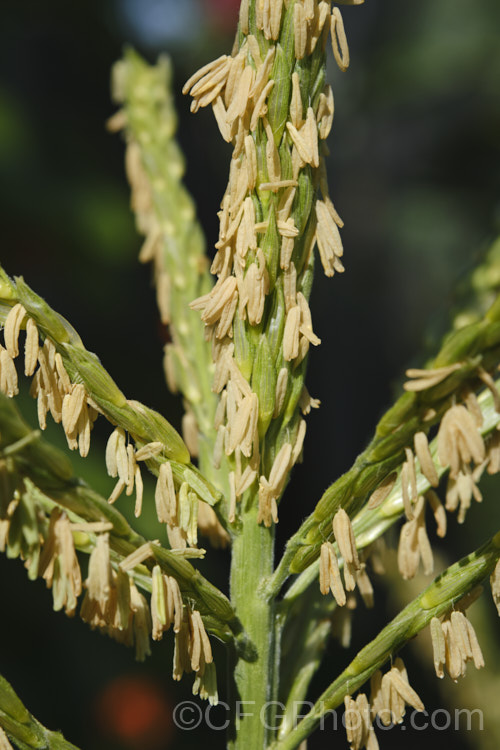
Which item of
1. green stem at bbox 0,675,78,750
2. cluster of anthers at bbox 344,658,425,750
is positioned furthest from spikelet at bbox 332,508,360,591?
green stem at bbox 0,675,78,750

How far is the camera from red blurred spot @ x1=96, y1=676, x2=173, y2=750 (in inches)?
80.1

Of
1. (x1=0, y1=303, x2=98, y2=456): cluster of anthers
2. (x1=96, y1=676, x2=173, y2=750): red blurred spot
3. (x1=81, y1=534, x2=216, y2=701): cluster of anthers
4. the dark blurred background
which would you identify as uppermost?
the dark blurred background

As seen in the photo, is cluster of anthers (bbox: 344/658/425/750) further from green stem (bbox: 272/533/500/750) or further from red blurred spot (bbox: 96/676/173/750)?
red blurred spot (bbox: 96/676/173/750)

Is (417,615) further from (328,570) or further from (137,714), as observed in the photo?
(137,714)

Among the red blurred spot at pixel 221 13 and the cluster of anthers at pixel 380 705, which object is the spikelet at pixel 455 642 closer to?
the cluster of anthers at pixel 380 705

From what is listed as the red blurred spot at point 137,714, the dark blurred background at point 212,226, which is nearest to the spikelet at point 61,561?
the dark blurred background at point 212,226

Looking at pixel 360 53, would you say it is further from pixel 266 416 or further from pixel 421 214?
pixel 266 416

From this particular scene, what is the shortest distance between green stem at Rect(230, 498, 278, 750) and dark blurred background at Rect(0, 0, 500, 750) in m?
0.23

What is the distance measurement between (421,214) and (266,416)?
4064 millimetres

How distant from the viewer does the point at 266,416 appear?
0.52 meters

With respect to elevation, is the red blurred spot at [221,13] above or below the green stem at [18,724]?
above

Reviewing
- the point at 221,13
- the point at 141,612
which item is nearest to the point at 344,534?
the point at 141,612

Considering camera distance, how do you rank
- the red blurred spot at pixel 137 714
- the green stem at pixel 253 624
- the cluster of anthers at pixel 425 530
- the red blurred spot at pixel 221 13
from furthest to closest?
the red blurred spot at pixel 221 13 < the red blurred spot at pixel 137 714 < the green stem at pixel 253 624 < the cluster of anthers at pixel 425 530

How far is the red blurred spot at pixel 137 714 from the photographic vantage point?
204 cm
